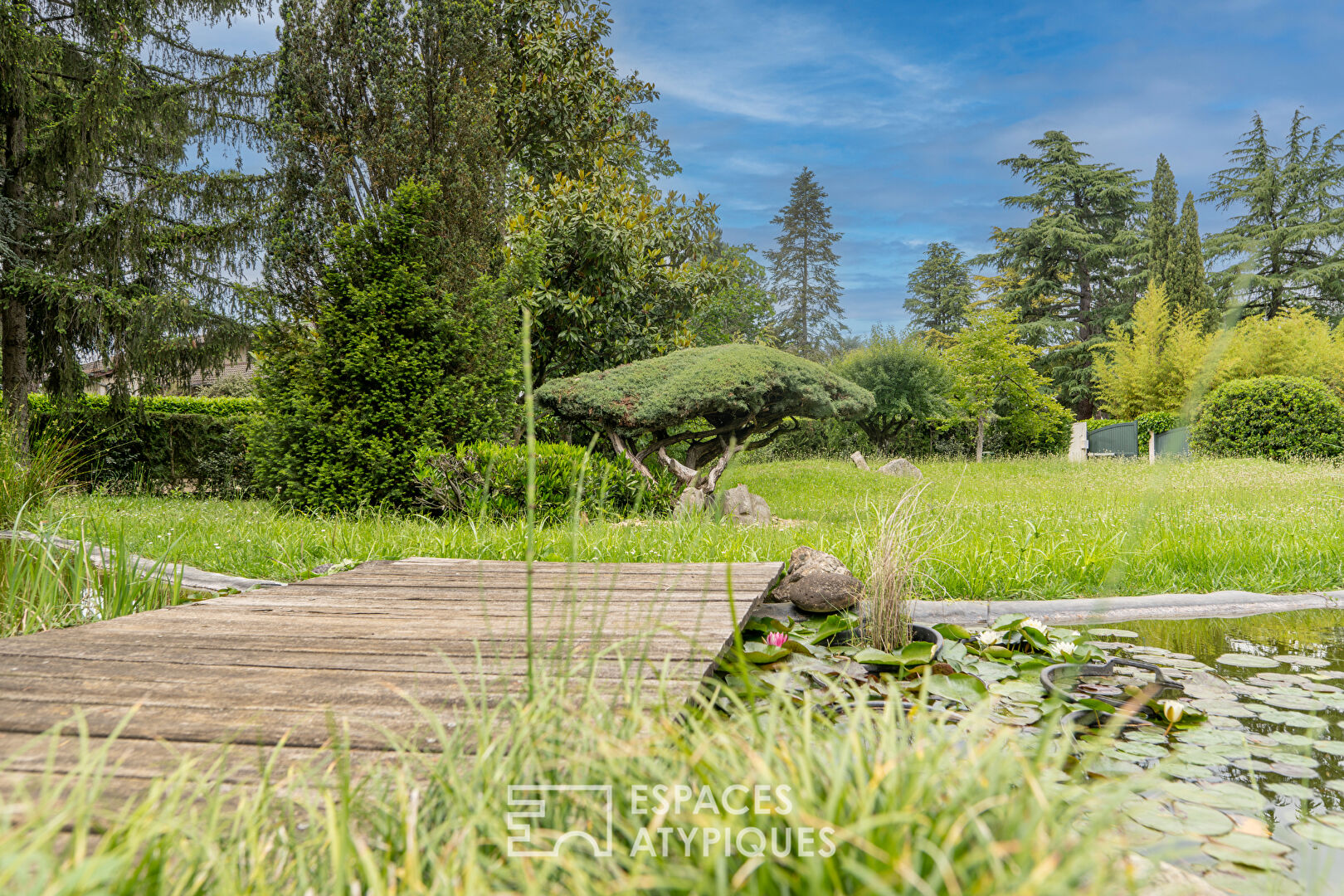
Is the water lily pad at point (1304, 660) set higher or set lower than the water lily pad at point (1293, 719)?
lower

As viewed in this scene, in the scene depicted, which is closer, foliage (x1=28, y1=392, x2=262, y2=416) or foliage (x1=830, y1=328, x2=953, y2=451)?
foliage (x1=28, y1=392, x2=262, y2=416)

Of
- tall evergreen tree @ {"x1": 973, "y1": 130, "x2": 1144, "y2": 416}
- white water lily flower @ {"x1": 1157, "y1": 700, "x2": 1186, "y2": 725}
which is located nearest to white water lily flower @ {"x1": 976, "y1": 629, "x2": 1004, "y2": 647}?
white water lily flower @ {"x1": 1157, "y1": 700, "x2": 1186, "y2": 725}

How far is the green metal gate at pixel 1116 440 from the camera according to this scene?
55.5ft

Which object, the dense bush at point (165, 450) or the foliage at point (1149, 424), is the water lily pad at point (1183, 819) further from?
the foliage at point (1149, 424)

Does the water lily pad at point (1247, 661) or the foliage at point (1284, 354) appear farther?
the foliage at point (1284, 354)

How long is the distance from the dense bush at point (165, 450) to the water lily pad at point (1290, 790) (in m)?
11.4

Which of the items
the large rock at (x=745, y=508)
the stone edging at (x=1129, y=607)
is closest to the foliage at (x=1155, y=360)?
the large rock at (x=745, y=508)

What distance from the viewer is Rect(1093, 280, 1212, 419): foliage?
17.4 metres

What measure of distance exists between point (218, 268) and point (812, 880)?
12.8 metres

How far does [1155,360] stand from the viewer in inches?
680

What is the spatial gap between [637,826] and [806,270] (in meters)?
35.6

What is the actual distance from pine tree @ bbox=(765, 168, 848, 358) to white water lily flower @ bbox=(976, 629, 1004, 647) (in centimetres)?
3140

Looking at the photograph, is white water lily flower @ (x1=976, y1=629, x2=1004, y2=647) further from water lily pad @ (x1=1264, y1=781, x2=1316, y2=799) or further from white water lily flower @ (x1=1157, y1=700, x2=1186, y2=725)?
water lily pad @ (x1=1264, y1=781, x2=1316, y2=799)

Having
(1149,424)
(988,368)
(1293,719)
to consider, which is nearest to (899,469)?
(988,368)
